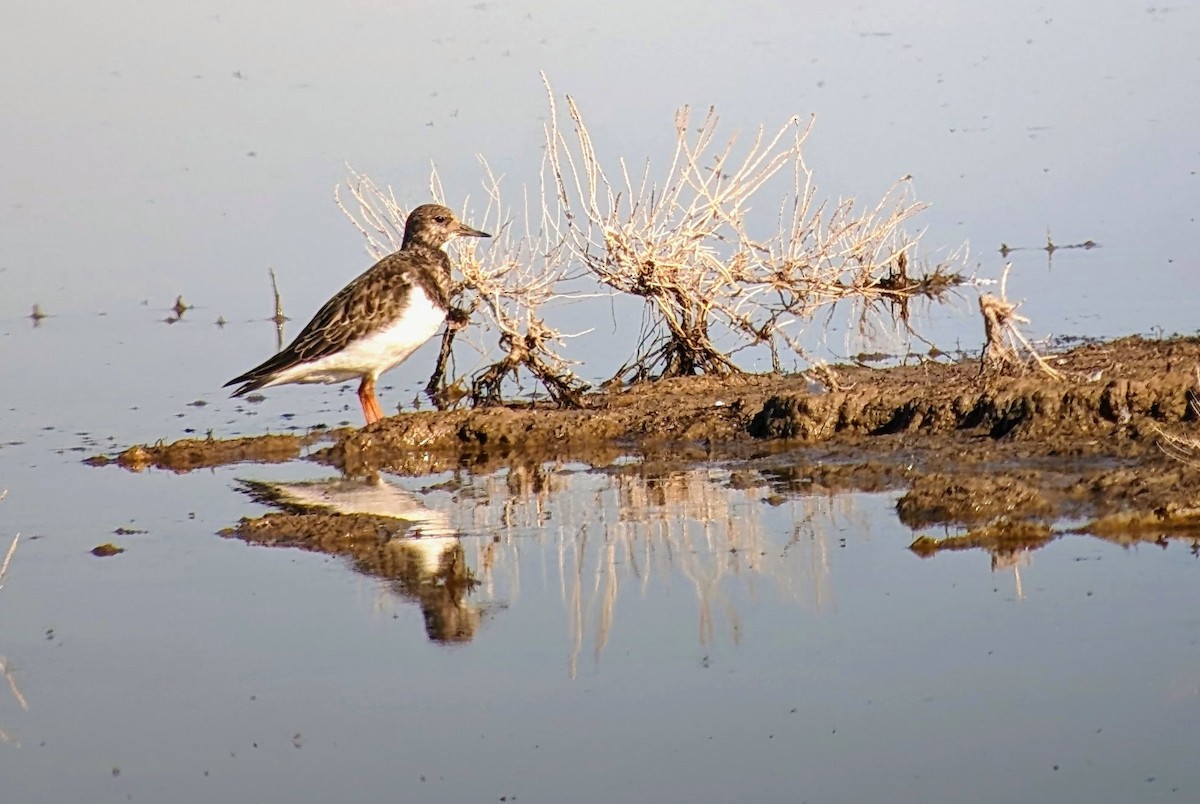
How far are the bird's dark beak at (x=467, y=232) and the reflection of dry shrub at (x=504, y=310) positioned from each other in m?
0.08

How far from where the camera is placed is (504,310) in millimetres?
11898

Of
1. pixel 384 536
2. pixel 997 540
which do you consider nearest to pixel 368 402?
pixel 384 536

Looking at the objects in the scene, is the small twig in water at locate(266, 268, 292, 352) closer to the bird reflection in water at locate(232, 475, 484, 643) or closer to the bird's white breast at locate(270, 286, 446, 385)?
the bird's white breast at locate(270, 286, 446, 385)

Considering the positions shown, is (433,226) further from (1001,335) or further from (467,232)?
(1001,335)

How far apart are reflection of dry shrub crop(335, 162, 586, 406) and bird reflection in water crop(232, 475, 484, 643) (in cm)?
169

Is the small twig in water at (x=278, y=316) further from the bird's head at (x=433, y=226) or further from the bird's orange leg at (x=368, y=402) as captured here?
the bird's orange leg at (x=368, y=402)

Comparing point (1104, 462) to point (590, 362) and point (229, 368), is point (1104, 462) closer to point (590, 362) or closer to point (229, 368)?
point (590, 362)

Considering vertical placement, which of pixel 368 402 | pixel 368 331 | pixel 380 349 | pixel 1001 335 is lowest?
pixel 368 402

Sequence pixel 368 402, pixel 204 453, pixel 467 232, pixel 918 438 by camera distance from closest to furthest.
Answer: pixel 918 438, pixel 204 453, pixel 368 402, pixel 467 232

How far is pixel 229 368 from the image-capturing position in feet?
45.4

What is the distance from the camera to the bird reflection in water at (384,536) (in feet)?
24.8

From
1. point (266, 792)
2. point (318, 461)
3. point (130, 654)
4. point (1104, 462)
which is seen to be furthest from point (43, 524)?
point (1104, 462)

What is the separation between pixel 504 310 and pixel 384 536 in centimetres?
342

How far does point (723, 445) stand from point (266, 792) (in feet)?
16.1
